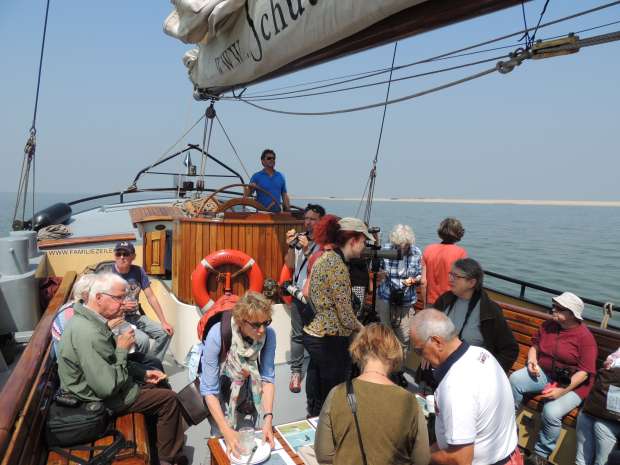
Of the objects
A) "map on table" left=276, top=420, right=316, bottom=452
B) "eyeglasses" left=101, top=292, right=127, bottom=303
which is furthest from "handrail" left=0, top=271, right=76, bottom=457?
"map on table" left=276, top=420, right=316, bottom=452

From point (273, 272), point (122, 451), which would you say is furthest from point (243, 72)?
point (122, 451)

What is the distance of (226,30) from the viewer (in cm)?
324

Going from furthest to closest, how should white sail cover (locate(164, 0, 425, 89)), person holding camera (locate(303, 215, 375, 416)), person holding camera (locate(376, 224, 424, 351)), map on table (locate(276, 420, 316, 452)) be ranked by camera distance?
person holding camera (locate(376, 224, 424, 351))
person holding camera (locate(303, 215, 375, 416))
map on table (locate(276, 420, 316, 452))
white sail cover (locate(164, 0, 425, 89))

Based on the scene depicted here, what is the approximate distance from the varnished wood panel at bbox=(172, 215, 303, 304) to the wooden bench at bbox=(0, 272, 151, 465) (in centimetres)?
141

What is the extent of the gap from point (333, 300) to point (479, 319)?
78 cm

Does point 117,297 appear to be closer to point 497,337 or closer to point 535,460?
point 497,337

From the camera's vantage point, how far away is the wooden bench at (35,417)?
1.67m

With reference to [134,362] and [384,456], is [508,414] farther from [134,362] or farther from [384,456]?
[134,362]

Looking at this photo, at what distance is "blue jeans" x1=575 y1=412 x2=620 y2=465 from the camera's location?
93.7 inches

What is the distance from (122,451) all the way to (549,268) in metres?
17.5

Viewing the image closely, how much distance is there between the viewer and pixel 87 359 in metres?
2.01

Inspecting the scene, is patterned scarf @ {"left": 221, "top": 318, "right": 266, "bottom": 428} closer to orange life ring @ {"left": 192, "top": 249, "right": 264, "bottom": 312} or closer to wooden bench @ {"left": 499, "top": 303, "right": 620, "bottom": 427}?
orange life ring @ {"left": 192, "top": 249, "right": 264, "bottom": 312}

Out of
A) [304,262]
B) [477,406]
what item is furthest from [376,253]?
[477,406]

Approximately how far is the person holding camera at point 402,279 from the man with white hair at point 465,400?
1.89 meters
